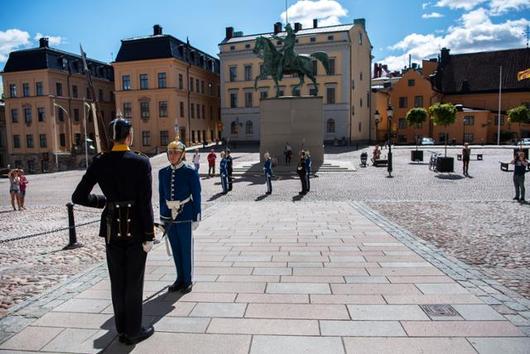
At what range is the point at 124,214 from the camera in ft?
12.7

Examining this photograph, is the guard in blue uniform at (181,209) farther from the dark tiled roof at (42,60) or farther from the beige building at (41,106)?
the dark tiled roof at (42,60)

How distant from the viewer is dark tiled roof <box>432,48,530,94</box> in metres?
58.4

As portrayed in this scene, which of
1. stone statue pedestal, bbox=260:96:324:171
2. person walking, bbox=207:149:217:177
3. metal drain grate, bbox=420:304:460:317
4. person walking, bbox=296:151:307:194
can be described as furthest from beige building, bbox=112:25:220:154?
metal drain grate, bbox=420:304:460:317

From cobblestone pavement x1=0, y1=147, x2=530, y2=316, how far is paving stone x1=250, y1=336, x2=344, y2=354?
2.89 meters

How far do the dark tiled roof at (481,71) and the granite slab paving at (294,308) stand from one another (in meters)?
60.4

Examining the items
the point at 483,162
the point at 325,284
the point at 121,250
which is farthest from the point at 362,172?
the point at 121,250

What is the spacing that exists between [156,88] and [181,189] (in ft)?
157

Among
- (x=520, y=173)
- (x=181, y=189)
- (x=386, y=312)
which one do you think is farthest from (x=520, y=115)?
(x=181, y=189)

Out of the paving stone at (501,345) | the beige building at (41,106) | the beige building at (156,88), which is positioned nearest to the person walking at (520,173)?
the paving stone at (501,345)

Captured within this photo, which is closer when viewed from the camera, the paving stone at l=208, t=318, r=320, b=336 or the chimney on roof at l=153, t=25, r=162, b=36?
the paving stone at l=208, t=318, r=320, b=336

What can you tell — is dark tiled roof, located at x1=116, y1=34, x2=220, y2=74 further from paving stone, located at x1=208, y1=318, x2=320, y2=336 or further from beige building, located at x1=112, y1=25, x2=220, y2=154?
paving stone, located at x1=208, y1=318, x2=320, y2=336

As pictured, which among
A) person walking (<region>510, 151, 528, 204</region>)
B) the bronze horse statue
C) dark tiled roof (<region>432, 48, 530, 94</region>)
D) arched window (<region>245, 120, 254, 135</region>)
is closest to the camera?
person walking (<region>510, 151, 528, 204</region>)

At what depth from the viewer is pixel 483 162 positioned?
28.8 m

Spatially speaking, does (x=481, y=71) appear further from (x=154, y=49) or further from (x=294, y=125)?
(x=294, y=125)
